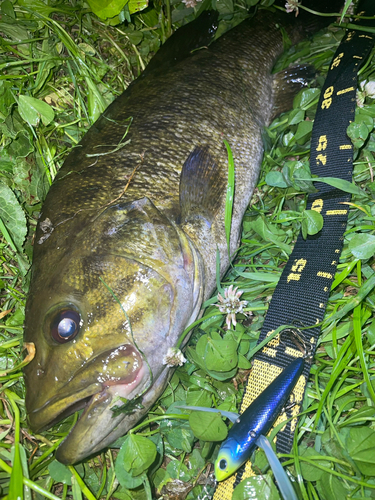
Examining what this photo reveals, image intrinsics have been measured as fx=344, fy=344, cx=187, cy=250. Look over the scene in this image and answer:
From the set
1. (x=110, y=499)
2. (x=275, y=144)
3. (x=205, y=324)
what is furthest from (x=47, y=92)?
(x=110, y=499)

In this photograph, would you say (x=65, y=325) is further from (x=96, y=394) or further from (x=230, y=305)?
(x=230, y=305)

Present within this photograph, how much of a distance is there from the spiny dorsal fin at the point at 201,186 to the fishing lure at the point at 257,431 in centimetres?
98

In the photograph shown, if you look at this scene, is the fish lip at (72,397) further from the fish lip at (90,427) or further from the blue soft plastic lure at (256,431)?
the blue soft plastic lure at (256,431)

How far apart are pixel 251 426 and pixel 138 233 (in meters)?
1.08

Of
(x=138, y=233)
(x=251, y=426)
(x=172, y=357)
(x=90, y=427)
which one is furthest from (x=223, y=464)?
(x=138, y=233)

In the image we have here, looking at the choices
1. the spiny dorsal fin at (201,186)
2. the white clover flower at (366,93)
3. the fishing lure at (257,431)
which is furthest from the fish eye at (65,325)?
the white clover flower at (366,93)

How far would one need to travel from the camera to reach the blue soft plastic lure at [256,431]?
5.14 ft

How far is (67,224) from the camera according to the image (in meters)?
1.84

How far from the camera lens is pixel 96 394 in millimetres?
1561

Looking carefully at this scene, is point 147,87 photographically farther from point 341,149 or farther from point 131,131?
point 341,149

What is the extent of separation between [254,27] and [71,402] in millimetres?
2859

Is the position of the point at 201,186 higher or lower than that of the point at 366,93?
higher

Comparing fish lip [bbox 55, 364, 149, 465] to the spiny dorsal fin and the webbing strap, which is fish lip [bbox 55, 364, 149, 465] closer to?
the webbing strap

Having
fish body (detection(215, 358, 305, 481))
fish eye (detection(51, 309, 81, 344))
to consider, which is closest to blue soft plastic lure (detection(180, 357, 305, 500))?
fish body (detection(215, 358, 305, 481))
